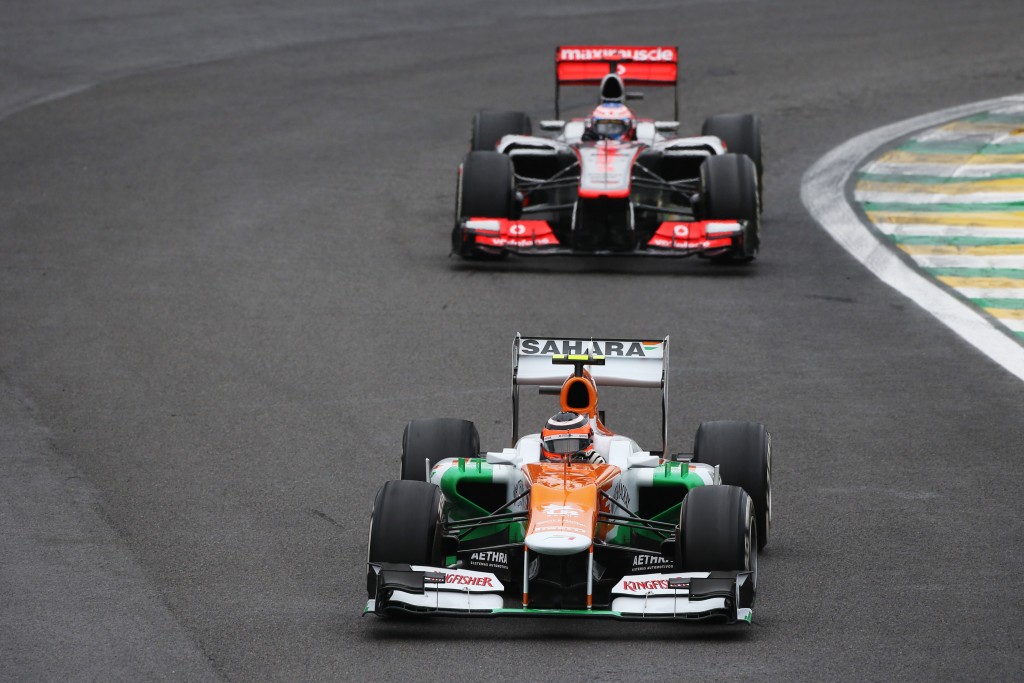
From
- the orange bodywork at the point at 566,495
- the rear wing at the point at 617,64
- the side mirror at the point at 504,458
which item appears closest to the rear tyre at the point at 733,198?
the rear wing at the point at 617,64

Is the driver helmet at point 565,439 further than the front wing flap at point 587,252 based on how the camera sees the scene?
No

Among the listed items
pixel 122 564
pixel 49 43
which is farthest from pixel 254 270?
pixel 49 43

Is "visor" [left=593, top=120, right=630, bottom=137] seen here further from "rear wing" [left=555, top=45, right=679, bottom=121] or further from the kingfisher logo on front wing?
the kingfisher logo on front wing

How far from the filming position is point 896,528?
1093cm

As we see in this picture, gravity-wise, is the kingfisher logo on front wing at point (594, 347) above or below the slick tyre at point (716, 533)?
above

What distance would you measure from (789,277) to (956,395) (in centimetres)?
415

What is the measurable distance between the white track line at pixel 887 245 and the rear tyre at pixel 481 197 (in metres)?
3.60

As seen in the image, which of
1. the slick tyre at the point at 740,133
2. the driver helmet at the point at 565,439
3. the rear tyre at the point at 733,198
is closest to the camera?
the driver helmet at the point at 565,439

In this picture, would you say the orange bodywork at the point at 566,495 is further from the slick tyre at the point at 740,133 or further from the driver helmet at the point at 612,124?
the slick tyre at the point at 740,133

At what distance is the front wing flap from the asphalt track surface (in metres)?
0.26

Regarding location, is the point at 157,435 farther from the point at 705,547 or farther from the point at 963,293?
the point at 963,293

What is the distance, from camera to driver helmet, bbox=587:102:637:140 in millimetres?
19109

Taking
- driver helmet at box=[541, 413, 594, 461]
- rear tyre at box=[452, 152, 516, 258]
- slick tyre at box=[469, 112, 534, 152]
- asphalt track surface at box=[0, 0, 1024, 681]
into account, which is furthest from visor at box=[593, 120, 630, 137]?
driver helmet at box=[541, 413, 594, 461]

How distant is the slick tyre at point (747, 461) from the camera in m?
10.4
